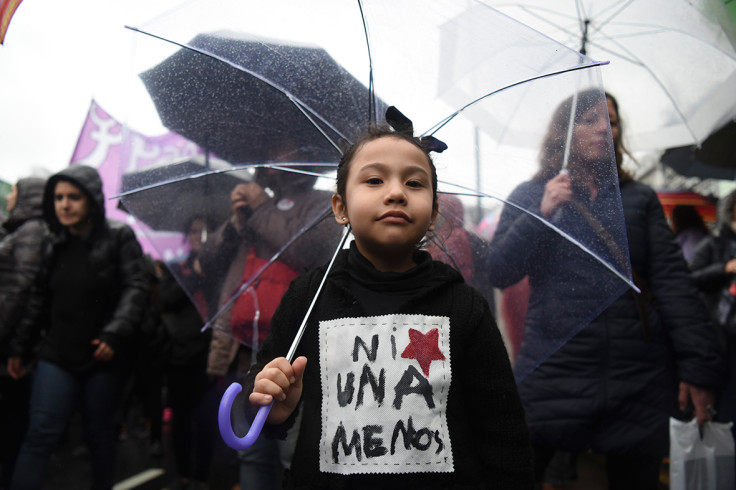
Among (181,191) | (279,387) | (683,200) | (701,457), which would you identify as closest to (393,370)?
(279,387)

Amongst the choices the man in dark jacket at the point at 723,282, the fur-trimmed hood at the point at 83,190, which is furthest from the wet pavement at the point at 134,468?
the man in dark jacket at the point at 723,282

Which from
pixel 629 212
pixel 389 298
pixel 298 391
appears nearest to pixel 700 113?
pixel 629 212

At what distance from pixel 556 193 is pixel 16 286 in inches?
116

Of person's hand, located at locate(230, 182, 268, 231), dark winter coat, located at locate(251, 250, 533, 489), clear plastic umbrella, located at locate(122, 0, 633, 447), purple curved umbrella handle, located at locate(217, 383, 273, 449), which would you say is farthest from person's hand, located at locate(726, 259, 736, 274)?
purple curved umbrella handle, located at locate(217, 383, 273, 449)

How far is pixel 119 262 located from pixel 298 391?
2194mm

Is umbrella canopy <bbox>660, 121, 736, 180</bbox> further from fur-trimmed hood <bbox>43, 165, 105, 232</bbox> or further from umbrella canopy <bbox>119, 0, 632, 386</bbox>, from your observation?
fur-trimmed hood <bbox>43, 165, 105, 232</bbox>

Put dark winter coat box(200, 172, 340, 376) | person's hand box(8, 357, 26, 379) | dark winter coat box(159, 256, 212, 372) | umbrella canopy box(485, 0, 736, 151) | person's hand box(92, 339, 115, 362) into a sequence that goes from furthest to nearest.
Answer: dark winter coat box(159, 256, 212, 372) < person's hand box(8, 357, 26, 379) < person's hand box(92, 339, 115, 362) < umbrella canopy box(485, 0, 736, 151) < dark winter coat box(200, 172, 340, 376)

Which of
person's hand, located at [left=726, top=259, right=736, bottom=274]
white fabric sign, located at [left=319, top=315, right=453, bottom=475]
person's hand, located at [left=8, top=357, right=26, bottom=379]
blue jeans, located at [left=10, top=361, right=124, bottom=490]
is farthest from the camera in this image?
person's hand, located at [left=726, top=259, right=736, bottom=274]

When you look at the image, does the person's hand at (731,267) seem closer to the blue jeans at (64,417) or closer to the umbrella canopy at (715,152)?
the umbrella canopy at (715,152)

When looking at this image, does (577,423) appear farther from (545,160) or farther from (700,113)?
(700,113)

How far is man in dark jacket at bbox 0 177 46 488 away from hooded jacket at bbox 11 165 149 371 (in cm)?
6

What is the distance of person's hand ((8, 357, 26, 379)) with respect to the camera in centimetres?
331

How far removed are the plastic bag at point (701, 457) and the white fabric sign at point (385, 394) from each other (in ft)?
4.62

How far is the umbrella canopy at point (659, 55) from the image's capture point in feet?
8.08
